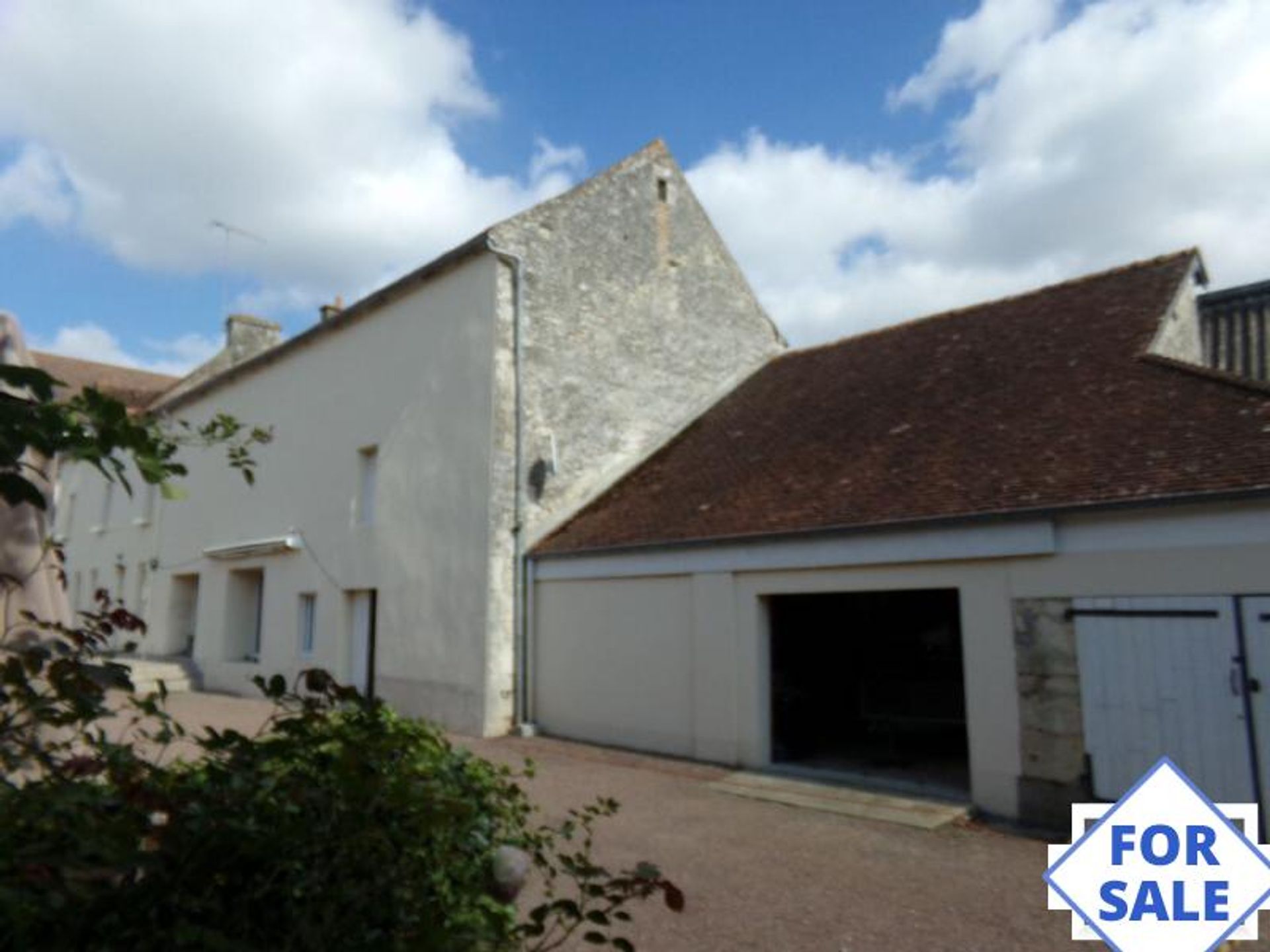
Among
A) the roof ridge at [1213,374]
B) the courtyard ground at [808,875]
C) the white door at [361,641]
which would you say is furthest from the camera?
the white door at [361,641]

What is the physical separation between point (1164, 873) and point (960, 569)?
4573mm

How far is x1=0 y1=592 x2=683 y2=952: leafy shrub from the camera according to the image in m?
1.84

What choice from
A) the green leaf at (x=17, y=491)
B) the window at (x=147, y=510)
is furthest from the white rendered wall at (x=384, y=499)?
the green leaf at (x=17, y=491)

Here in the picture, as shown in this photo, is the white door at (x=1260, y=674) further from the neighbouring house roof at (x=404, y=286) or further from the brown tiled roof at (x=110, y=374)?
the brown tiled roof at (x=110, y=374)

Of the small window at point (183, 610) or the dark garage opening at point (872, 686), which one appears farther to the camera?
the small window at point (183, 610)

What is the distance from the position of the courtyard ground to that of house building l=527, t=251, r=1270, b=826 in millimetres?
1225

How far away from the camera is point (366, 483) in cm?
1523

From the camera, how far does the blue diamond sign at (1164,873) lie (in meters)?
3.60

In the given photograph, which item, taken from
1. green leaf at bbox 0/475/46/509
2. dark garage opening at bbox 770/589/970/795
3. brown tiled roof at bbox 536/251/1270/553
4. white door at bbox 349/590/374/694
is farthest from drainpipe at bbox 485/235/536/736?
green leaf at bbox 0/475/46/509

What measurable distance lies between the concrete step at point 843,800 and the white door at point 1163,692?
4.25 feet

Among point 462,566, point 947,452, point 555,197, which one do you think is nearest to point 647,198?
point 555,197

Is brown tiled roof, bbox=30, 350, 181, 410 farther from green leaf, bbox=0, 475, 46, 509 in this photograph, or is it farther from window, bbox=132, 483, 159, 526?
green leaf, bbox=0, 475, 46, 509

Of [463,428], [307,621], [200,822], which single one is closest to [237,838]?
[200,822]

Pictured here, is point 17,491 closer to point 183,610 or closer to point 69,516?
point 183,610
